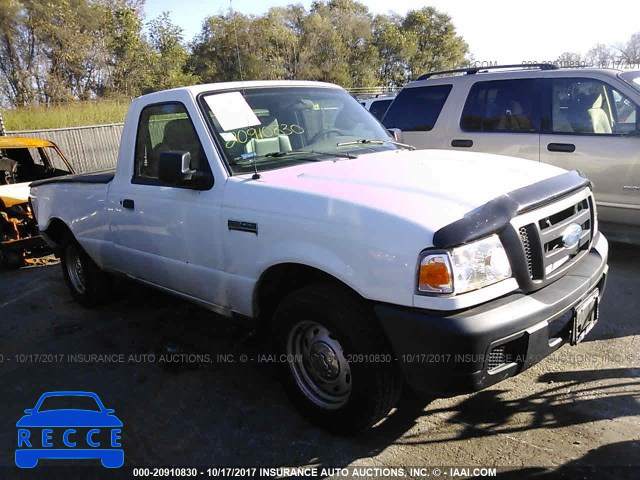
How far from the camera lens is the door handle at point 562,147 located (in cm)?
557

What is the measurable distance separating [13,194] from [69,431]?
4.94 m

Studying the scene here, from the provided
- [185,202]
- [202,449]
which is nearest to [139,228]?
[185,202]

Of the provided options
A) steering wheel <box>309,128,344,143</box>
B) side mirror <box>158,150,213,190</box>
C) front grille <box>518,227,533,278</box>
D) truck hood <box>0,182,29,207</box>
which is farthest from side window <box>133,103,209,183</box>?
truck hood <box>0,182,29,207</box>

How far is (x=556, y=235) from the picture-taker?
8.90 feet

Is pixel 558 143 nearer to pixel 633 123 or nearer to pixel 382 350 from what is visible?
pixel 633 123

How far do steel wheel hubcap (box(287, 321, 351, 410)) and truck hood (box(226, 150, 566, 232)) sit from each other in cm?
69

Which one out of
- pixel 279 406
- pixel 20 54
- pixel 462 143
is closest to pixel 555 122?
pixel 462 143

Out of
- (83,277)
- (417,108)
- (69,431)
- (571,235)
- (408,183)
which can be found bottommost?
(69,431)

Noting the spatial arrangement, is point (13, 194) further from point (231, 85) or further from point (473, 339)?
point (473, 339)

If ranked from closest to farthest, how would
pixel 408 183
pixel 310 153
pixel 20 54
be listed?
pixel 408 183 < pixel 310 153 < pixel 20 54

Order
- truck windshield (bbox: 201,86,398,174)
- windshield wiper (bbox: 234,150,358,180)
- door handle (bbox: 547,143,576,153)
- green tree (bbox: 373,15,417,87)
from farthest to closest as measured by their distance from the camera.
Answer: green tree (bbox: 373,15,417,87)
door handle (bbox: 547,143,576,153)
truck windshield (bbox: 201,86,398,174)
windshield wiper (bbox: 234,150,358,180)

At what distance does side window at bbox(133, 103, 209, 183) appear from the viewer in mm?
3549

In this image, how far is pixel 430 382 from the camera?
242 cm

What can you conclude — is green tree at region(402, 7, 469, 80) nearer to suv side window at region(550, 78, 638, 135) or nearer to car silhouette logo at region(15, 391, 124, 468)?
suv side window at region(550, 78, 638, 135)
